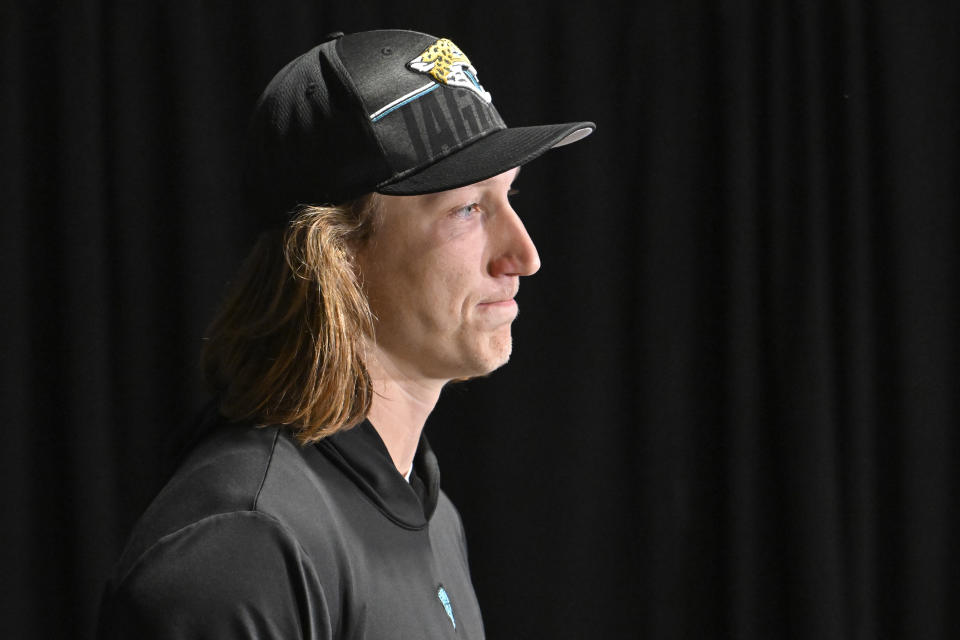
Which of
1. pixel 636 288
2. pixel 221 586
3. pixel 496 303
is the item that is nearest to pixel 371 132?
pixel 496 303

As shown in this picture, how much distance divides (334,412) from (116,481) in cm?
109

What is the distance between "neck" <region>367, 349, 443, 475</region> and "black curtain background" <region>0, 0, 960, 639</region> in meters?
0.82

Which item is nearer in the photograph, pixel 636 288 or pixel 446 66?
pixel 446 66

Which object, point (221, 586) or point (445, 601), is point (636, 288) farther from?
point (221, 586)

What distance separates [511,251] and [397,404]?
0.67 feet

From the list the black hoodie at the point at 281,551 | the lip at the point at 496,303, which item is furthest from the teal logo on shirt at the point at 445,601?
the lip at the point at 496,303

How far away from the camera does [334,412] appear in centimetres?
93

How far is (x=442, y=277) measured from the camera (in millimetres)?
1012

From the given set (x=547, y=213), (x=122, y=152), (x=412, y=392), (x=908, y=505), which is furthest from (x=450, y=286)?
(x=908, y=505)

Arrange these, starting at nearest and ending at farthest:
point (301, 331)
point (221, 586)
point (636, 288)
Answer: point (221, 586)
point (301, 331)
point (636, 288)

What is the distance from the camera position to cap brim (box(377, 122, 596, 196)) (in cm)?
96

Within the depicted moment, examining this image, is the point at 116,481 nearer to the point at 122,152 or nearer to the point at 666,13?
the point at 122,152

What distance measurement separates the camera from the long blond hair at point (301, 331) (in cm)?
93

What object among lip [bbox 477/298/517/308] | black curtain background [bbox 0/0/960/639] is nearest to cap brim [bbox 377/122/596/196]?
lip [bbox 477/298/517/308]
